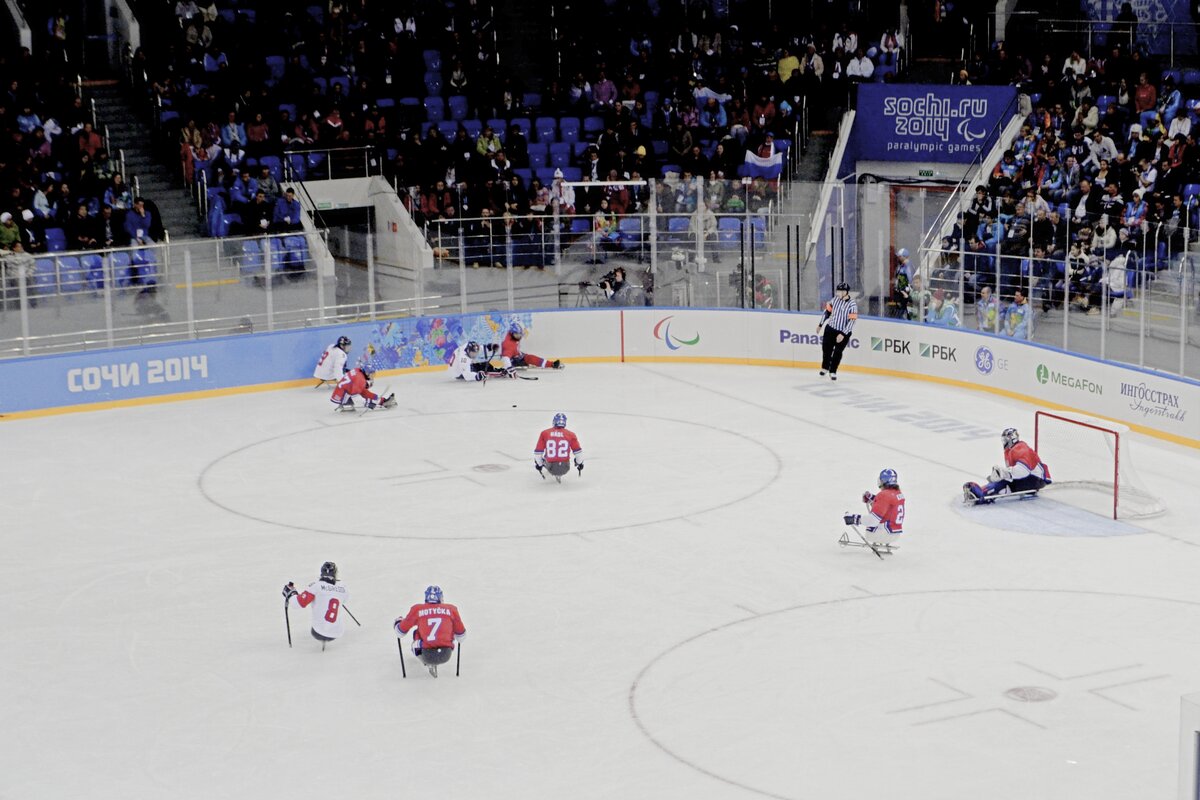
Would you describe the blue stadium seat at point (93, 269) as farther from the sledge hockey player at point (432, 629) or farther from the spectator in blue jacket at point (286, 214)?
the sledge hockey player at point (432, 629)

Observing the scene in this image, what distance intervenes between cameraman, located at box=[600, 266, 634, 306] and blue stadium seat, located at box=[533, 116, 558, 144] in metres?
5.66

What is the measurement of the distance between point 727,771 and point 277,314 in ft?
49.4

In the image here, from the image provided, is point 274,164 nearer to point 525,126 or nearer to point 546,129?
point 525,126

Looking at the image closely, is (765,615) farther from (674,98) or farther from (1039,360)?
(674,98)

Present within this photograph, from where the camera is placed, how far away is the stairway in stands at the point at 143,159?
27864 millimetres

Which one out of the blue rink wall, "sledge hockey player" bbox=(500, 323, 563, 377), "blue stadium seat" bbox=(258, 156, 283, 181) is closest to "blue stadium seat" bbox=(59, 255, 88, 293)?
the blue rink wall

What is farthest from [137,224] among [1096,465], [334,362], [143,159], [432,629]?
[432,629]

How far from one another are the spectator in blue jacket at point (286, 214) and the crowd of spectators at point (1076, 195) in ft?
31.6

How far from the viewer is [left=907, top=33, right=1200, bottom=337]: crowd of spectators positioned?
823 inches

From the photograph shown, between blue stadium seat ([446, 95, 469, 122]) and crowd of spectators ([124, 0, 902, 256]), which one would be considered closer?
crowd of spectators ([124, 0, 902, 256])

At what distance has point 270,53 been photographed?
103 feet

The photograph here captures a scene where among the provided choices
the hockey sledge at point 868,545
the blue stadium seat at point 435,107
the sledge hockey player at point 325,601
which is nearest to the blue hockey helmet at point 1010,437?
the hockey sledge at point 868,545

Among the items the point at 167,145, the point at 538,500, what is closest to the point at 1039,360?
the point at 538,500

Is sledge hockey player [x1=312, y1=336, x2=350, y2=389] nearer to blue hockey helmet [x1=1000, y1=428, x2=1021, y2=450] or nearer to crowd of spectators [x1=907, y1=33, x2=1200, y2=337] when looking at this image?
→ crowd of spectators [x1=907, y1=33, x2=1200, y2=337]
